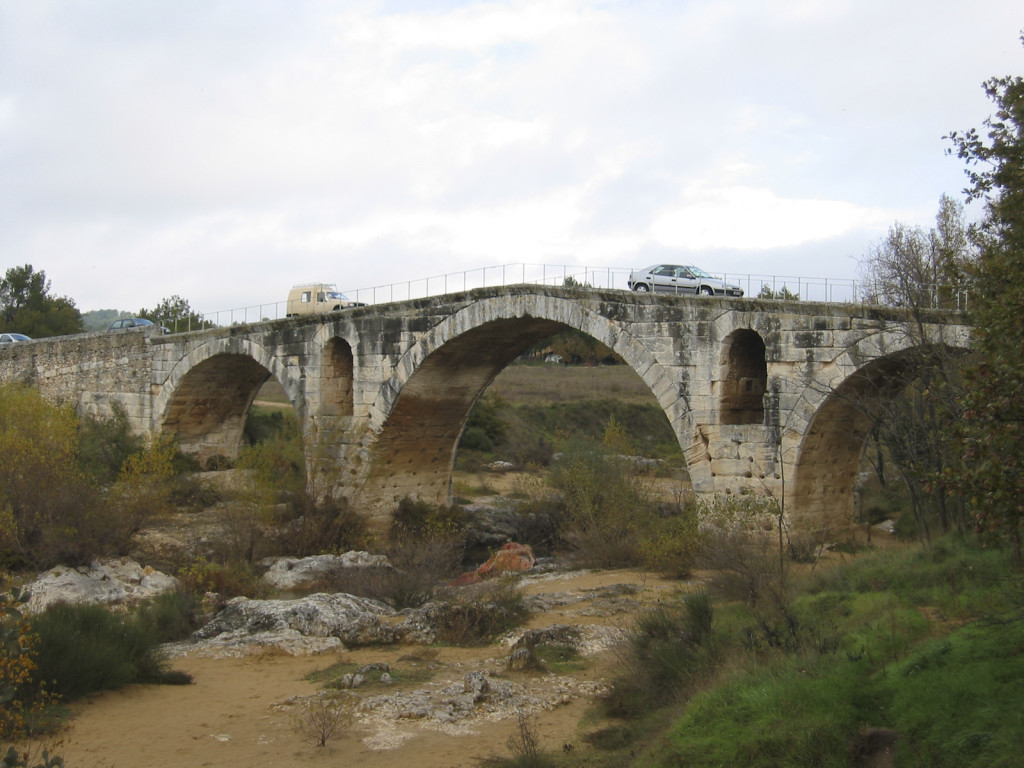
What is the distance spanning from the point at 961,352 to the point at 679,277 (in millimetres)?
6558

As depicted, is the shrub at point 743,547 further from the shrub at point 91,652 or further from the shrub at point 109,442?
the shrub at point 109,442

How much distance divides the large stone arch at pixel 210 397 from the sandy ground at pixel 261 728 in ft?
44.4

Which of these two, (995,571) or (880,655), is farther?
(995,571)

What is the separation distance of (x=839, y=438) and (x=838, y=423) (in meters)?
0.32

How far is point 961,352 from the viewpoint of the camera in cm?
1095

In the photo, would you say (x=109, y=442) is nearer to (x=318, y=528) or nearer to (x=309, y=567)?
(x=318, y=528)

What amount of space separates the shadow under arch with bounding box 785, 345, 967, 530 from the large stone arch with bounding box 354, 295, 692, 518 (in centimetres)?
235

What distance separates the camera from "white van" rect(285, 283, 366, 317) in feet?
73.7

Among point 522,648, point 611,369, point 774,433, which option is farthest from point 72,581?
point 611,369

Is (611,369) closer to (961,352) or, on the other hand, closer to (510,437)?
(510,437)

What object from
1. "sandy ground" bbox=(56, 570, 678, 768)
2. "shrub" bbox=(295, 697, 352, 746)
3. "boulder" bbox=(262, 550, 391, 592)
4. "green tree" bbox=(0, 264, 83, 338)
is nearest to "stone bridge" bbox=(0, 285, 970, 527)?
"boulder" bbox=(262, 550, 391, 592)

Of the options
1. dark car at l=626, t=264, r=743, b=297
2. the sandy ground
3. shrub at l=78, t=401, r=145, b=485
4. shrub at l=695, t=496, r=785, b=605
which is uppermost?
dark car at l=626, t=264, r=743, b=297

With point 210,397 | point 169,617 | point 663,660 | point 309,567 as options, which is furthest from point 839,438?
point 210,397

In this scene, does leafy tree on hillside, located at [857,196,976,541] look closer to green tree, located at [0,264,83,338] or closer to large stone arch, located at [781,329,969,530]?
large stone arch, located at [781,329,969,530]
